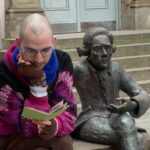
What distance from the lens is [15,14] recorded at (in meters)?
9.49

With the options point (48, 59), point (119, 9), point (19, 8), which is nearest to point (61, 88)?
point (48, 59)

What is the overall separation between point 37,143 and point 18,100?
0.28 metres

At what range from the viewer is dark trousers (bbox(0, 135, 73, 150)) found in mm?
3537

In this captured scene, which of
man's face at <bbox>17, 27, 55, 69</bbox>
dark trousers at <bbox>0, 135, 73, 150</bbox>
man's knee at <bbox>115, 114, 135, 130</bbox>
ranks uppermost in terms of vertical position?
man's face at <bbox>17, 27, 55, 69</bbox>

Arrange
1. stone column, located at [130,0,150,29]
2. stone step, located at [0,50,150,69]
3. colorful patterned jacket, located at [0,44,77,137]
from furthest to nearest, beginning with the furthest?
stone column, located at [130,0,150,29], stone step, located at [0,50,150,69], colorful patterned jacket, located at [0,44,77,137]

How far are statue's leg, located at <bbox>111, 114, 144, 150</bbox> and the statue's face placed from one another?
42cm

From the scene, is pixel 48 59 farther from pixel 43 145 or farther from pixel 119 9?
pixel 119 9

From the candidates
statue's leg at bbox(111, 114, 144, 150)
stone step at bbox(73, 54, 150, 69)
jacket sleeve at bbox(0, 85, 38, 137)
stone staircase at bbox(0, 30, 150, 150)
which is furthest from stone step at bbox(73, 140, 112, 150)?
stone step at bbox(73, 54, 150, 69)

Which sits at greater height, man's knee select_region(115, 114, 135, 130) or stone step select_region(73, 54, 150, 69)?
man's knee select_region(115, 114, 135, 130)

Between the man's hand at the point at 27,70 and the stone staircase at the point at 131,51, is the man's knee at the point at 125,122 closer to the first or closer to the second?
the man's hand at the point at 27,70

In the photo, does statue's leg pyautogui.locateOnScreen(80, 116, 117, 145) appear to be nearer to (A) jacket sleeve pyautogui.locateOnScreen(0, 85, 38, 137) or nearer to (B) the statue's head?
(B) the statue's head

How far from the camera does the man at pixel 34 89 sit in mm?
3375

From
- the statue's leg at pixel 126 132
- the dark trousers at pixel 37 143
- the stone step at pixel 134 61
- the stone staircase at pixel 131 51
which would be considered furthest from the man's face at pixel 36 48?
the stone step at pixel 134 61

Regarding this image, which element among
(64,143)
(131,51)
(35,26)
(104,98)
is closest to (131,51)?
(131,51)
